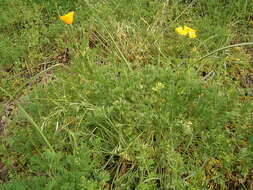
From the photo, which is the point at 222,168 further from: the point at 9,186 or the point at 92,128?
the point at 9,186

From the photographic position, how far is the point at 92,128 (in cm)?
199

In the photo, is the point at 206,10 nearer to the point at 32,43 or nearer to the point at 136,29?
the point at 136,29

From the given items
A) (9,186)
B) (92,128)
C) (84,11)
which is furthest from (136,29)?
(9,186)

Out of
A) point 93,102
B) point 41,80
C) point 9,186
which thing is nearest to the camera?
point 9,186

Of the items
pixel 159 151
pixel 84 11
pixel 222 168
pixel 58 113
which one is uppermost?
pixel 84 11

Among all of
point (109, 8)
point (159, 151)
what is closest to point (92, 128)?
point (159, 151)

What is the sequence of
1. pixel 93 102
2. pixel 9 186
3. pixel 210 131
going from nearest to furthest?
pixel 9 186, pixel 210 131, pixel 93 102

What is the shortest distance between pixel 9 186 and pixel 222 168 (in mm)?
1142

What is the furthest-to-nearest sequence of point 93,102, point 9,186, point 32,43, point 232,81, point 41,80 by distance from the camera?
point 32,43, point 41,80, point 232,81, point 93,102, point 9,186

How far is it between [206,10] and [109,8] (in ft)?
2.86

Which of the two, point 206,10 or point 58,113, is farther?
point 206,10

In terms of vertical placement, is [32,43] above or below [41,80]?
above

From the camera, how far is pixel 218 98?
179 centimetres

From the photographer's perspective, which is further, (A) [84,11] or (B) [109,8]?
(A) [84,11]
